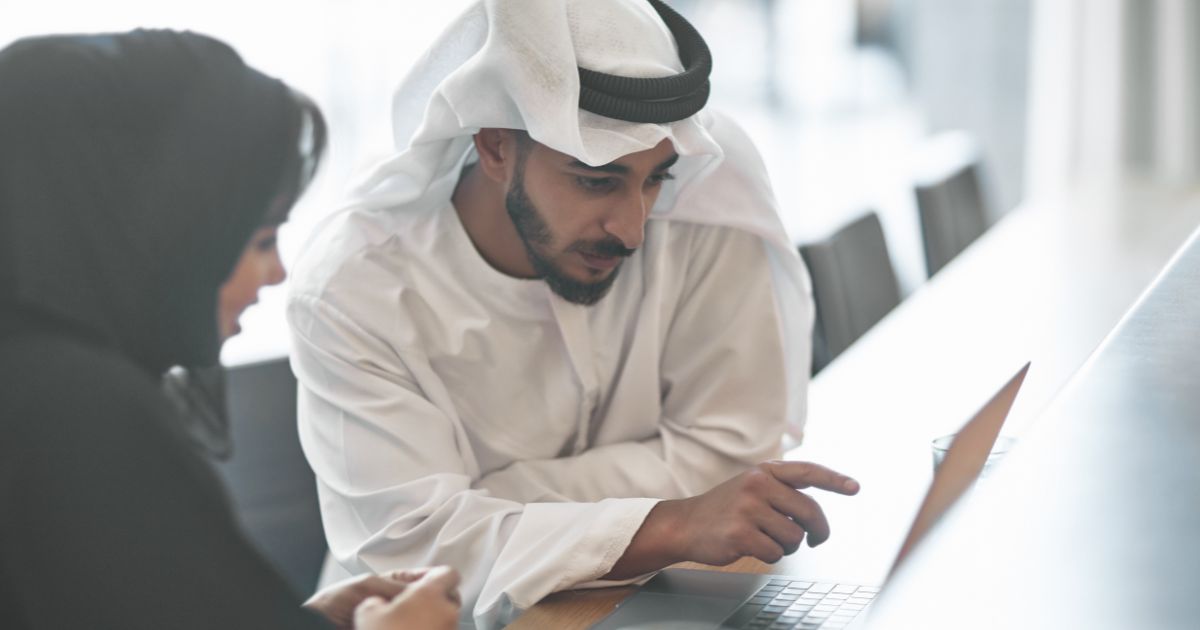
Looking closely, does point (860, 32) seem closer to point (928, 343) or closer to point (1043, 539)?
point (928, 343)

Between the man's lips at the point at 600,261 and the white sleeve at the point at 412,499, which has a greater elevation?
the man's lips at the point at 600,261

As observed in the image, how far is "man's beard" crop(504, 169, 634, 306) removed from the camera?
1457 millimetres

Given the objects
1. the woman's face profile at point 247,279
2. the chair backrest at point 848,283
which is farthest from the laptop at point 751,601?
the chair backrest at point 848,283

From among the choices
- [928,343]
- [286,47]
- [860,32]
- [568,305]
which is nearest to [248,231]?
[568,305]

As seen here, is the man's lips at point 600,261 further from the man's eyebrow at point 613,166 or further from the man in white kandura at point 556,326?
the man's eyebrow at point 613,166

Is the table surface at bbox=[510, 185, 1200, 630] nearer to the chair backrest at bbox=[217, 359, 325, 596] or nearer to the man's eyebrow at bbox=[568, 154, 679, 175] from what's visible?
the chair backrest at bbox=[217, 359, 325, 596]

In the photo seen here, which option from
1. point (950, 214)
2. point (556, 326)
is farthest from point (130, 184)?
point (950, 214)

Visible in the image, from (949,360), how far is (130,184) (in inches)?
61.3

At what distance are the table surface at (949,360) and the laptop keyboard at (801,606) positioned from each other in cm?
4

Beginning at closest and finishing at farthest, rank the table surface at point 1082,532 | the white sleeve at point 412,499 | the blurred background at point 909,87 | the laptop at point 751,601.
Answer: the table surface at point 1082,532, the laptop at point 751,601, the white sleeve at point 412,499, the blurred background at point 909,87

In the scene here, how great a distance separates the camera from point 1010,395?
0.94m

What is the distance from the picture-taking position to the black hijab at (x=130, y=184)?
61cm

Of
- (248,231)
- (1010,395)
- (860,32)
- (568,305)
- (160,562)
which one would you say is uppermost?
(248,231)

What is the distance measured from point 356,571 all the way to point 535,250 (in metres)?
0.41
